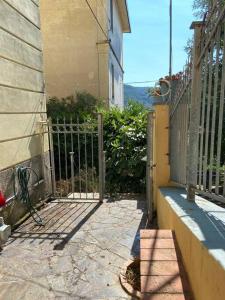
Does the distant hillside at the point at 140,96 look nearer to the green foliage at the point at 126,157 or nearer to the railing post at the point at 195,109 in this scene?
the green foliage at the point at 126,157

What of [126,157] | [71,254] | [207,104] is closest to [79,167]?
[126,157]

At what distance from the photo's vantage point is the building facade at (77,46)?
10.3 m

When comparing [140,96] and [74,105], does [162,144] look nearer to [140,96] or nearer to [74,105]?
[74,105]

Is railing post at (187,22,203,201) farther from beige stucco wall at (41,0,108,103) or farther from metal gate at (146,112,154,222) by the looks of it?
beige stucco wall at (41,0,108,103)

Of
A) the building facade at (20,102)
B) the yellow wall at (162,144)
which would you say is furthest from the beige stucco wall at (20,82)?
the yellow wall at (162,144)

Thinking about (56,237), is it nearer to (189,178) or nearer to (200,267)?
(189,178)

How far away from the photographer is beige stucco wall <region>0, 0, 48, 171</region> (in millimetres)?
4262

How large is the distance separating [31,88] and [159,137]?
8.69 ft

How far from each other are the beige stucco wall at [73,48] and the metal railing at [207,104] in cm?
775

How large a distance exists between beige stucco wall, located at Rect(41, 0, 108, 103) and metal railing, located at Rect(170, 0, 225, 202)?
775 centimetres

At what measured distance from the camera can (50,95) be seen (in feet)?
36.5

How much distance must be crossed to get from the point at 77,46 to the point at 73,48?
18 centimetres

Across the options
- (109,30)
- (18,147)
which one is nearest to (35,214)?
(18,147)

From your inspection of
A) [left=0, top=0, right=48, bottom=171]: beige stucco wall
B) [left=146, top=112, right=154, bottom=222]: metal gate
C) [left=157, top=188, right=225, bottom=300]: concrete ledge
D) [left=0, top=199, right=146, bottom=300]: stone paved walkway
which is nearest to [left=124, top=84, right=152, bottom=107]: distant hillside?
[left=146, top=112, right=154, bottom=222]: metal gate
